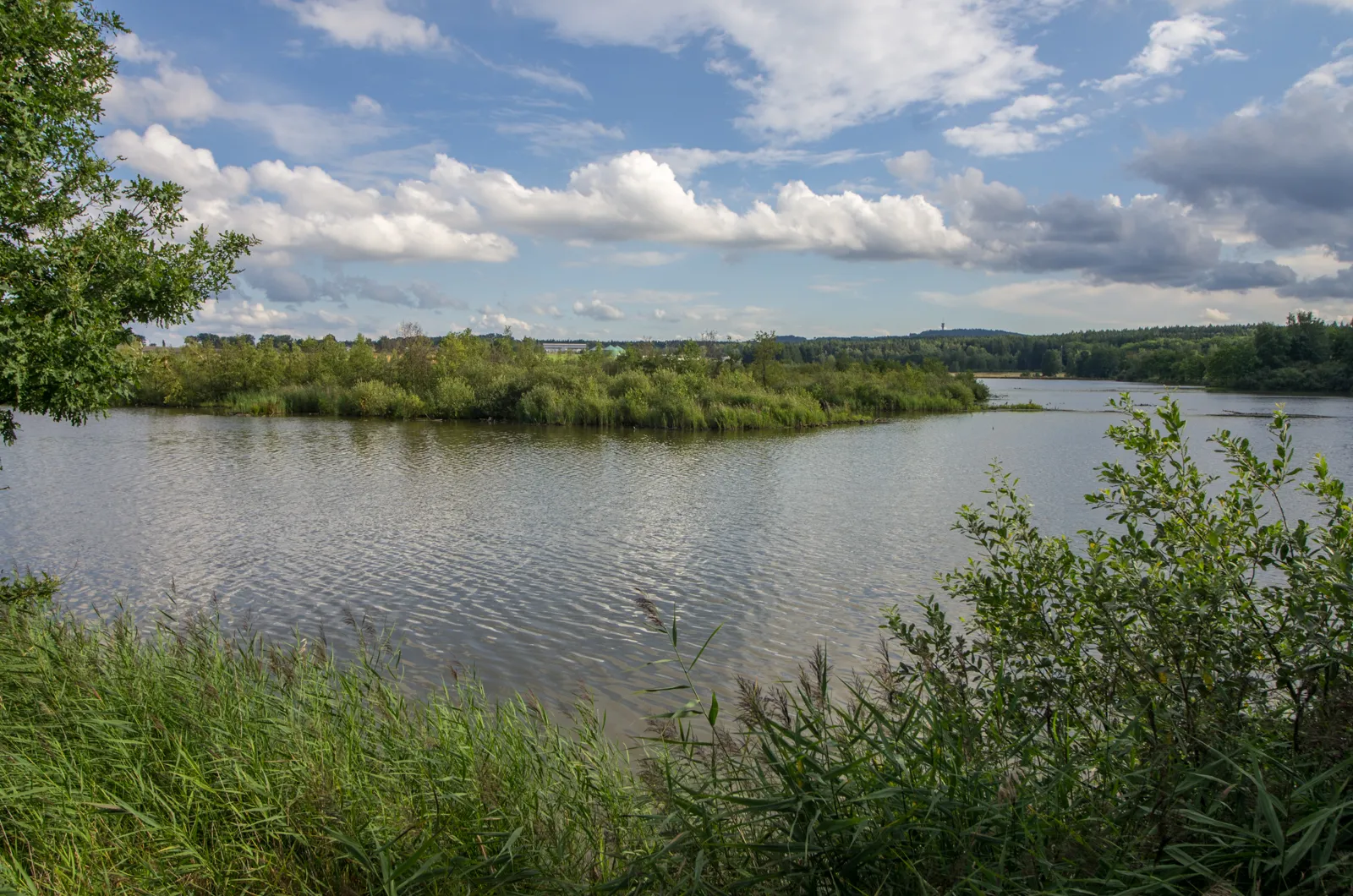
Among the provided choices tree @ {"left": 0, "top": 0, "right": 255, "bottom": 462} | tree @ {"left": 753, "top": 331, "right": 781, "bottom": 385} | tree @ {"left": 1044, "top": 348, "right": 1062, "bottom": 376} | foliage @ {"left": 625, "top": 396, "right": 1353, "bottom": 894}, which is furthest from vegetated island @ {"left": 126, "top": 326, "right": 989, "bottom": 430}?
tree @ {"left": 1044, "top": 348, "right": 1062, "bottom": 376}

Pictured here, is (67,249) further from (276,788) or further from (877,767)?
(877,767)

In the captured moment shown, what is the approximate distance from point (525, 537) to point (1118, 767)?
46.7 feet

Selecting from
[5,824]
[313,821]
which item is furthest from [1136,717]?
[5,824]

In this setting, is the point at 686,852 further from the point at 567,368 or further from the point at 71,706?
the point at 567,368

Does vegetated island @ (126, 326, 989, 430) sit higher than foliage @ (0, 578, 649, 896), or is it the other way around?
vegetated island @ (126, 326, 989, 430)

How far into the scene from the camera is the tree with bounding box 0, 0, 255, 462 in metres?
5.62

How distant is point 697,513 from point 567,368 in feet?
105

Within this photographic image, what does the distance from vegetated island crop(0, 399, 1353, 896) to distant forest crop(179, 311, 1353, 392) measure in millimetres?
48444

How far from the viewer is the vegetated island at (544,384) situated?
45.1 meters

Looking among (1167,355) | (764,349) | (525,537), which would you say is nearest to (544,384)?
(764,349)

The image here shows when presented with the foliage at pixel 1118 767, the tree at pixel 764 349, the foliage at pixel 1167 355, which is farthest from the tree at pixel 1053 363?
the foliage at pixel 1118 767

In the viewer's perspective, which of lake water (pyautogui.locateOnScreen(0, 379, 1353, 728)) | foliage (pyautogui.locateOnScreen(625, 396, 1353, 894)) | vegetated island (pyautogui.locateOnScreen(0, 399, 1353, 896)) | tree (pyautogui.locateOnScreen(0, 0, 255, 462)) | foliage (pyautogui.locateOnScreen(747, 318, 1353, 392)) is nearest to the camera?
foliage (pyautogui.locateOnScreen(625, 396, 1353, 894))

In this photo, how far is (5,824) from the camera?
437cm

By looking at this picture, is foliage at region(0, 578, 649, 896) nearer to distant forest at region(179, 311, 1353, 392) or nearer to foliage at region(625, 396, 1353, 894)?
foliage at region(625, 396, 1353, 894)
